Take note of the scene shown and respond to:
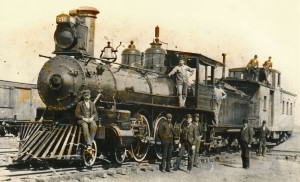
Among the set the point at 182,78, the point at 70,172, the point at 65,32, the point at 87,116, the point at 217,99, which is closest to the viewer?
the point at 70,172

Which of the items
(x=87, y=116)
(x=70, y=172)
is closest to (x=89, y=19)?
(x=87, y=116)

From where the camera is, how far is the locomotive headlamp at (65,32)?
10610 mm

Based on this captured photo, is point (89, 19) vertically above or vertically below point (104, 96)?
above

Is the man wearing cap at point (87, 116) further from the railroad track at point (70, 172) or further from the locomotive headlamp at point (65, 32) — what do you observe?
the locomotive headlamp at point (65, 32)

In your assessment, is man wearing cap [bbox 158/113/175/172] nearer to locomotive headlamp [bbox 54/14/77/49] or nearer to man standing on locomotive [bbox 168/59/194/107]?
man standing on locomotive [bbox 168/59/194/107]

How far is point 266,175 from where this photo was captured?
11.3m

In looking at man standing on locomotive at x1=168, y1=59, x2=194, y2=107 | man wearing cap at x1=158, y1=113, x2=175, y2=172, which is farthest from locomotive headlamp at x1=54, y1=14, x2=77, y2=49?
man standing on locomotive at x1=168, y1=59, x2=194, y2=107

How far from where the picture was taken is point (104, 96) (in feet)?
36.0

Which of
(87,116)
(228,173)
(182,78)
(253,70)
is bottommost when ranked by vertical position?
(228,173)

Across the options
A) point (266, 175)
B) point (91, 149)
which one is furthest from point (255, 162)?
point (91, 149)

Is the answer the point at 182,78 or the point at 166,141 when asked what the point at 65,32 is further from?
the point at 182,78

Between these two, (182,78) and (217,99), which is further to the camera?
(217,99)

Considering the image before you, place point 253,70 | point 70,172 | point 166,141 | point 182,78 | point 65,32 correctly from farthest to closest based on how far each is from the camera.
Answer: point 253,70, point 182,78, point 166,141, point 65,32, point 70,172

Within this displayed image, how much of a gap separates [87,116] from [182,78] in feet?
14.9
